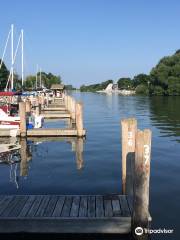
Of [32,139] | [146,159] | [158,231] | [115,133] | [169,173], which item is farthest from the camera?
[115,133]

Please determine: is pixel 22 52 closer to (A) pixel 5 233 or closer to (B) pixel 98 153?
(B) pixel 98 153

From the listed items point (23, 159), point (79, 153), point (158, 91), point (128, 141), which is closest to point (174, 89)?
point (158, 91)

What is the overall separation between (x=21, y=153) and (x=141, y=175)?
12.9 metres

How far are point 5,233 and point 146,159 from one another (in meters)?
3.72

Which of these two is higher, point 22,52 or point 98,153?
point 22,52

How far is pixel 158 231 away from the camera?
34.4 feet

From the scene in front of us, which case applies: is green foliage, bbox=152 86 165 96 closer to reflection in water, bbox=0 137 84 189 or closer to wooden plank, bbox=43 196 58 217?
reflection in water, bbox=0 137 84 189

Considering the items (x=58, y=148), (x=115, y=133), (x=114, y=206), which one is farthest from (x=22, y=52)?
(x=114, y=206)

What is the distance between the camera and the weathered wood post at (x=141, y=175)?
9539mm

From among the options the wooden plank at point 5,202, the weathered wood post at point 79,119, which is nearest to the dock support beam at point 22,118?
the weathered wood post at point 79,119

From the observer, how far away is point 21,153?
21.6 meters

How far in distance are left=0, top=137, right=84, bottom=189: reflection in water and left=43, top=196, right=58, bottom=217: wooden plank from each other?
4010mm

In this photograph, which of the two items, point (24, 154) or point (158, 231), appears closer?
point (158, 231)

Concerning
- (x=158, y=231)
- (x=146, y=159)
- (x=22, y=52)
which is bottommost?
(x=158, y=231)
